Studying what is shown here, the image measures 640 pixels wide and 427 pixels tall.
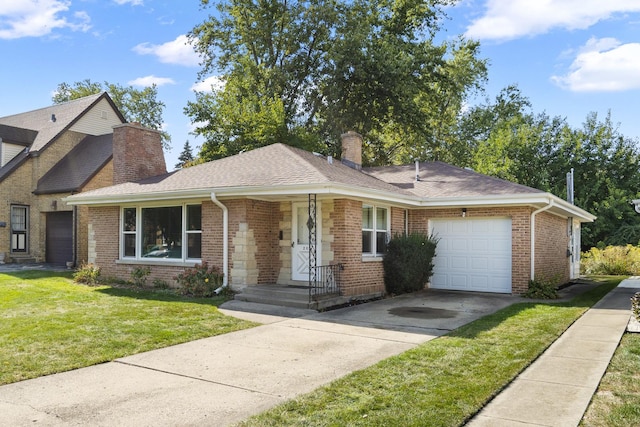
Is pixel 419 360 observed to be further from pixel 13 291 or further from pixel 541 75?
pixel 541 75

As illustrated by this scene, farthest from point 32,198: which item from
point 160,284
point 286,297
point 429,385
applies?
point 429,385

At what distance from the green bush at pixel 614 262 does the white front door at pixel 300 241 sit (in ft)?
54.5

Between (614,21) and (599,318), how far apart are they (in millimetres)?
8830

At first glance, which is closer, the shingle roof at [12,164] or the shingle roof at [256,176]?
the shingle roof at [256,176]

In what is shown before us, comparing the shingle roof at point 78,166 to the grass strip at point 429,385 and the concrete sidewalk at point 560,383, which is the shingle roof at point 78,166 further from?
the concrete sidewalk at point 560,383

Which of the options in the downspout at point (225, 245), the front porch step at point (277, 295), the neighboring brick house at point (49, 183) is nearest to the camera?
the front porch step at point (277, 295)

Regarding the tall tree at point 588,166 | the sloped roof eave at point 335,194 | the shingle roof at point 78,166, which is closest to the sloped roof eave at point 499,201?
the sloped roof eave at point 335,194

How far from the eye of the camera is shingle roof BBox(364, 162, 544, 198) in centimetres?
1348

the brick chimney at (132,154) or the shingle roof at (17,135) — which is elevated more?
the shingle roof at (17,135)

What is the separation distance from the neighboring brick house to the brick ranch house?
246 inches

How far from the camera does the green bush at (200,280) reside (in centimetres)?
1195

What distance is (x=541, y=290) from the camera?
498 inches

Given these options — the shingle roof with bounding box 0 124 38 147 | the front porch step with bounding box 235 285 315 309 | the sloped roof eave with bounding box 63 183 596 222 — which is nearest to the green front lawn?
the front porch step with bounding box 235 285 315 309

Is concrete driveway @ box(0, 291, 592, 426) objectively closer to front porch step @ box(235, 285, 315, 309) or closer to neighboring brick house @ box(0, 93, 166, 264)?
front porch step @ box(235, 285, 315, 309)
